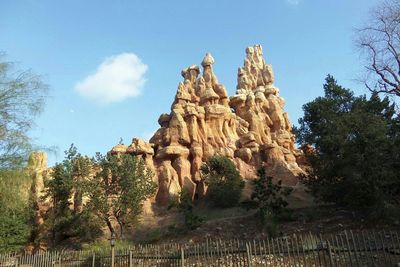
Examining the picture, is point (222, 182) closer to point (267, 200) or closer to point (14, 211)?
point (267, 200)

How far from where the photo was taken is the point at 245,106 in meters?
55.4

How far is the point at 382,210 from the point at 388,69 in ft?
26.0

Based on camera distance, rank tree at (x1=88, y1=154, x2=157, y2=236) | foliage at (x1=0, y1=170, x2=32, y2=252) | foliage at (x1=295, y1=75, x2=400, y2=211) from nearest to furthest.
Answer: foliage at (x1=0, y1=170, x2=32, y2=252)
foliage at (x1=295, y1=75, x2=400, y2=211)
tree at (x1=88, y1=154, x2=157, y2=236)

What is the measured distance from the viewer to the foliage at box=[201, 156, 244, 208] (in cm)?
3588

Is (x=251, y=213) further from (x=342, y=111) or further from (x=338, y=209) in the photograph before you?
(x=342, y=111)

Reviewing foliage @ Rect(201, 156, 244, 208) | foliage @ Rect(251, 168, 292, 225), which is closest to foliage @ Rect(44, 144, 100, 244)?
foliage @ Rect(201, 156, 244, 208)

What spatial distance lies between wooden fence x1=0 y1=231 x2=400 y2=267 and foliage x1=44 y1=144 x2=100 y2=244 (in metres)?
15.4

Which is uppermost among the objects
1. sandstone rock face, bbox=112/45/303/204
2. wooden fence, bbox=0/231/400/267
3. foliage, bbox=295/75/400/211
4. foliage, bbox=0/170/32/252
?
sandstone rock face, bbox=112/45/303/204

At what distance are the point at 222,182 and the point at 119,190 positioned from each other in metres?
9.71

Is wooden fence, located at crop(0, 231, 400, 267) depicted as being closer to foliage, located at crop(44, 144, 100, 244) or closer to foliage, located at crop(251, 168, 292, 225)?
foliage, located at crop(251, 168, 292, 225)

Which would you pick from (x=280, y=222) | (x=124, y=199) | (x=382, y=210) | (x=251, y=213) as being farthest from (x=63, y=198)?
(x=382, y=210)

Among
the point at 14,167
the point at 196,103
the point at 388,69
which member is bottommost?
the point at 14,167

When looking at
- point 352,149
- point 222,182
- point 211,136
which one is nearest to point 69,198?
point 222,182

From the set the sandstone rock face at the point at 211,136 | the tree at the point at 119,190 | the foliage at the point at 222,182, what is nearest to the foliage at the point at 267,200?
the foliage at the point at 222,182
